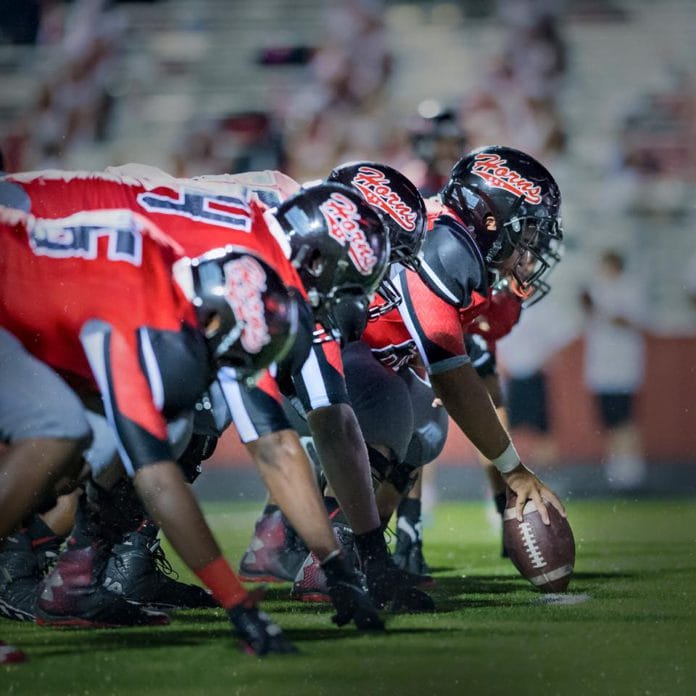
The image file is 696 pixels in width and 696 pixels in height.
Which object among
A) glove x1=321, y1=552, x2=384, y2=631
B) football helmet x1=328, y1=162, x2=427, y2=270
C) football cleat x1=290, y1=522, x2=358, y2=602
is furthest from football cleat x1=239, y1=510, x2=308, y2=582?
glove x1=321, y1=552, x2=384, y2=631

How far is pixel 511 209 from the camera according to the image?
5.39 metres

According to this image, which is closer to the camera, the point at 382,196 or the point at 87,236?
the point at 87,236

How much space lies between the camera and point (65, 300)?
155 inches

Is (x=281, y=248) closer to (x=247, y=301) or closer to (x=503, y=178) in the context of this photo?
(x=247, y=301)

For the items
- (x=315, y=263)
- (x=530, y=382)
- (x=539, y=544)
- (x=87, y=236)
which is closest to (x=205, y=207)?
(x=315, y=263)

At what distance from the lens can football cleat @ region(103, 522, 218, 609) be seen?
4.86 m

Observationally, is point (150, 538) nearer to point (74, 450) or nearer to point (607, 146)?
point (74, 450)

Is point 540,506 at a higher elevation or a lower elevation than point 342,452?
lower

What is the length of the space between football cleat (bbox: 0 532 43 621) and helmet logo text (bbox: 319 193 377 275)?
145cm

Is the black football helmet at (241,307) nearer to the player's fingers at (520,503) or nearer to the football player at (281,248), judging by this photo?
the football player at (281,248)

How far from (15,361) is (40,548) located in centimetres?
140

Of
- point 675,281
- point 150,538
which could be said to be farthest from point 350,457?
point 675,281

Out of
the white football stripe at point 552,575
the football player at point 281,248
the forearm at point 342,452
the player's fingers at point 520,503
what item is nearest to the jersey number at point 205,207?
the football player at point 281,248

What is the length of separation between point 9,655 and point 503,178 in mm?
2519
